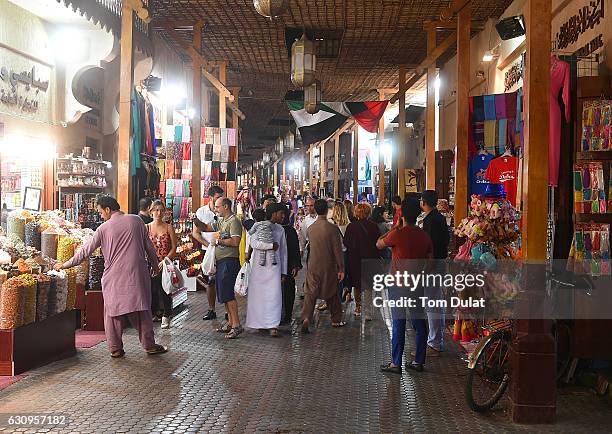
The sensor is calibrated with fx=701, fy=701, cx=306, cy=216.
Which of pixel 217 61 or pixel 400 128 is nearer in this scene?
pixel 400 128

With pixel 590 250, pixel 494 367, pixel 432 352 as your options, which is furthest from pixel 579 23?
pixel 494 367

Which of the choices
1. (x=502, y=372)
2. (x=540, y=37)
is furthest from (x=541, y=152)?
(x=502, y=372)

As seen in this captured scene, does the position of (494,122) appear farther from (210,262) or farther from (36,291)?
(36,291)

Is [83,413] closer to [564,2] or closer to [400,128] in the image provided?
[564,2]

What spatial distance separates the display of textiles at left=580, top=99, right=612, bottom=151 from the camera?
6.62 meters

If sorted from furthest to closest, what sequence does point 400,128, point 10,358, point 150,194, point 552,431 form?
point 400,128 < point 150,194 < point 10,358 < point 552,431

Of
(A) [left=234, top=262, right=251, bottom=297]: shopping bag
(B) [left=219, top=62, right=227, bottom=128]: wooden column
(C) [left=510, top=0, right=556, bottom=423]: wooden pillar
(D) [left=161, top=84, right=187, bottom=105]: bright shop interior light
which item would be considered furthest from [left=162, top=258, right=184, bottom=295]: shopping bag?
(B) [left=219, top=62, right=227, bottom=128]: wooden column

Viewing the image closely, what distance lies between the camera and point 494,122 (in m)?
10.0

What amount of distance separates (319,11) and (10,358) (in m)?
8.46

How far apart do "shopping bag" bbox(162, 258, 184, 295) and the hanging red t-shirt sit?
4.45 m

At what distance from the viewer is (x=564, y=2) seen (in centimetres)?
893

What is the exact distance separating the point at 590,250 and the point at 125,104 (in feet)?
19.4

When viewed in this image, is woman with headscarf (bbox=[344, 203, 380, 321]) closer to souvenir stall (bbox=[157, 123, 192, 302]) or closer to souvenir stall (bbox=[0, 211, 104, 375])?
souvenir stall (bbox=[0, 211, 104, 375])

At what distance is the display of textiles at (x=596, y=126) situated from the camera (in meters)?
6.62
